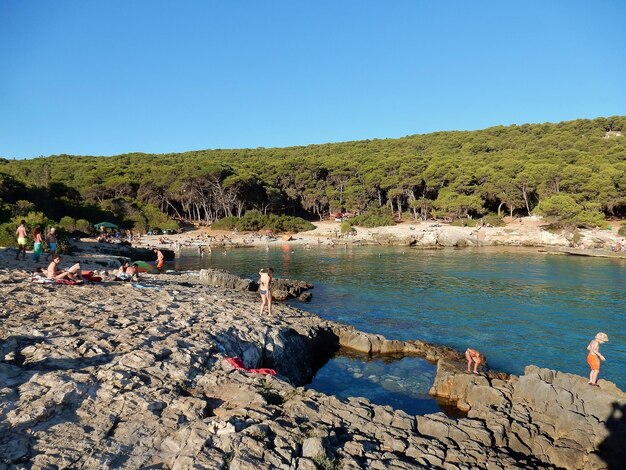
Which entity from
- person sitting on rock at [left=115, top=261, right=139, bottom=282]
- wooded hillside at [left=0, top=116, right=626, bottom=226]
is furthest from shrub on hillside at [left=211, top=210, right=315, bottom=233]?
person sitting on rock at [left=115, top=261, right=139, bottom=282]

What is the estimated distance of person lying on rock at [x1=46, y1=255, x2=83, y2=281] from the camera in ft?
43.7

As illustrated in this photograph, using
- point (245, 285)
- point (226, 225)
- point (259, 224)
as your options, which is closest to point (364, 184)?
point (259, 224)

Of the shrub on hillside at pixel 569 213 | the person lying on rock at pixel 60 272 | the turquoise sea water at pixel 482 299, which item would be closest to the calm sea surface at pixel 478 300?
the turquoise sea water at pixel 482 299

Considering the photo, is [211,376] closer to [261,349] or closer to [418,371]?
[261,349]

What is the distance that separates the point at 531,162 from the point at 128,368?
70246mm

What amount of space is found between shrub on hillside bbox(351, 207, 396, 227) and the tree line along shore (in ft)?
0.73

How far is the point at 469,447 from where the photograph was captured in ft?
21.3

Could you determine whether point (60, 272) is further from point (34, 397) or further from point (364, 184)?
point (364, 184)

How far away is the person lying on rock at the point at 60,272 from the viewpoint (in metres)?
13.3

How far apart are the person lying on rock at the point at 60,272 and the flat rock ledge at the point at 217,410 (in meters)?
2.17

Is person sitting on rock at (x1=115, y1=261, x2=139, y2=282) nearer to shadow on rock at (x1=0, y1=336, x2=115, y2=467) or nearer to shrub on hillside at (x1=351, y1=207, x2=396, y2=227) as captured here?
shadow on rock at (x1=0, y1=336, x2=115, y2=467)

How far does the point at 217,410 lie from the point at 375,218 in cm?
5866

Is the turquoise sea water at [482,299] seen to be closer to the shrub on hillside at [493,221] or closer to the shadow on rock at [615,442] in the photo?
the shadow on rock at [615,442]

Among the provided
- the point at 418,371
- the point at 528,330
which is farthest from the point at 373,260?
the point at 418,371
